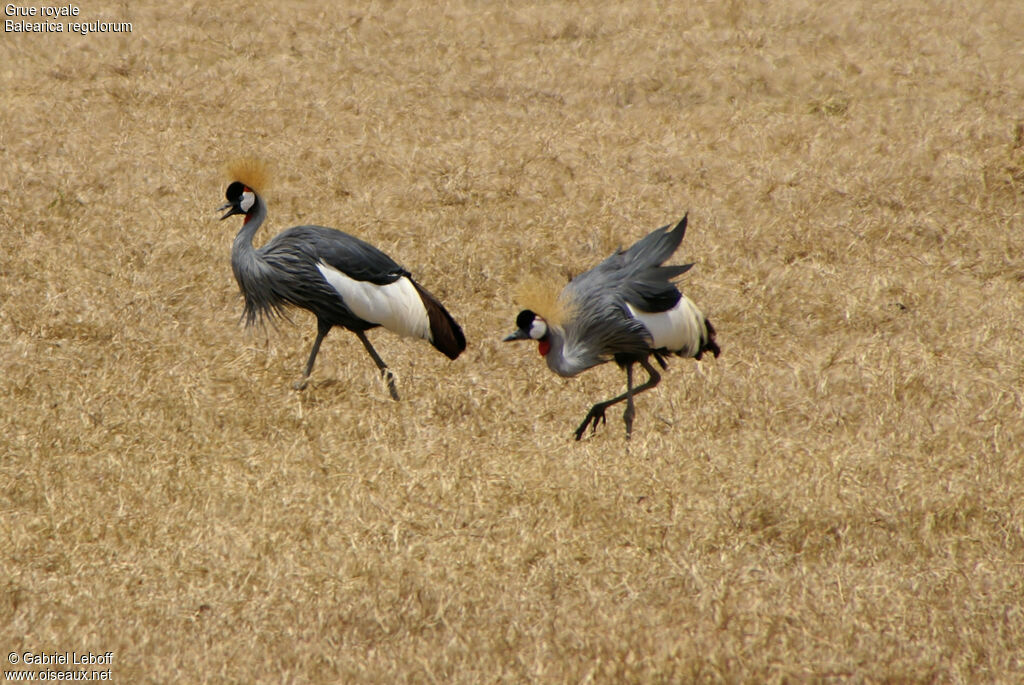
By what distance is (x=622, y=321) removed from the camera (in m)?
6.02

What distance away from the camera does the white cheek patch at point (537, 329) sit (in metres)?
5.89

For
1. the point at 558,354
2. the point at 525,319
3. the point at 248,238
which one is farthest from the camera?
the point at 248,238

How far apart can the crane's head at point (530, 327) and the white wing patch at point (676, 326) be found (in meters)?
0.48

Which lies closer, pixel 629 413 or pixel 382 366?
pixel 629 413

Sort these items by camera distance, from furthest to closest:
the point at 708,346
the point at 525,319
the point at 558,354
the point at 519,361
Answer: the point at 519,361 < the point at 708,346 < the point at 558,354 < the point at 525,319

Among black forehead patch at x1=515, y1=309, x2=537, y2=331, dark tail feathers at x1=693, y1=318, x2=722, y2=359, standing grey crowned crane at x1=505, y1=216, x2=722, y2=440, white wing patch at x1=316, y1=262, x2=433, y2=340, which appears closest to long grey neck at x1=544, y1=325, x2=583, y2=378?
standing grey crowned crane at x1=505, y1=216, x2=722, y2=440

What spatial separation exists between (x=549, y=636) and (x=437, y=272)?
4.20m

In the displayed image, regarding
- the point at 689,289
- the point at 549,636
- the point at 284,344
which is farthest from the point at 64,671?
the point at 689,289

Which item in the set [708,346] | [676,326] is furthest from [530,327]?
[708,346]

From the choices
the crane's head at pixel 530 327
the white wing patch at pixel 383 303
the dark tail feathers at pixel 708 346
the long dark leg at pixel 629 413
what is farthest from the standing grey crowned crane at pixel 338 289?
the dark tail feathers at pixel 708 346

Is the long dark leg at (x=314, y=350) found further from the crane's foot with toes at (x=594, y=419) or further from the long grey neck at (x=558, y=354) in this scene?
the crane's foot with toes at (x=594, y=419)

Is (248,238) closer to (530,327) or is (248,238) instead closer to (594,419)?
(530,327)

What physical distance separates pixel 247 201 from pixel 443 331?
1453mm

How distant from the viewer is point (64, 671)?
3840mm
